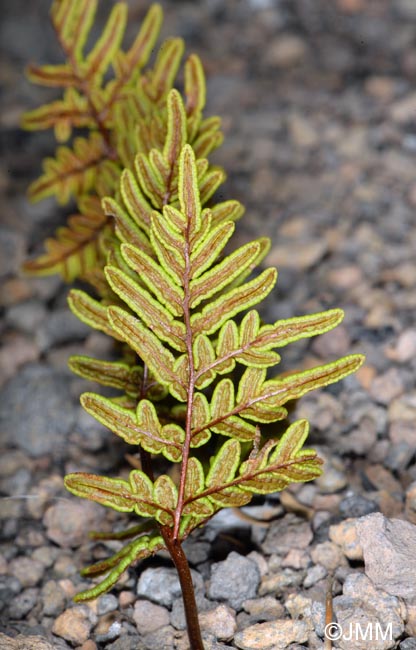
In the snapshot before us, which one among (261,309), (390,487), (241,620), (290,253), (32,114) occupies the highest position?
(32,114)

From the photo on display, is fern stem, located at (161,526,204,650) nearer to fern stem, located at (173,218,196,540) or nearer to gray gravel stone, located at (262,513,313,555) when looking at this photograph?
fern stem, located at (173,218,196,540)

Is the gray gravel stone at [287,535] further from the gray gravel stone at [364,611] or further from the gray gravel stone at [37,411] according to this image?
the gray gravel stone at [37,411]

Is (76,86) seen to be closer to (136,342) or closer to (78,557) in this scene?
(136,342)

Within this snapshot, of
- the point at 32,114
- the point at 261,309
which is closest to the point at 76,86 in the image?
the point at 32,114

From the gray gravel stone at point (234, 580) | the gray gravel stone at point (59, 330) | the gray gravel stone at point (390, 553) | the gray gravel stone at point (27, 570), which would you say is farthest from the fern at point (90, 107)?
the gray gravel stone at point (390, 553)

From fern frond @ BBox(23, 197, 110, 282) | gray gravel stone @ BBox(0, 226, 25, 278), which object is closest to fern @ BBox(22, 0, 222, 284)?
fern frond @ BBox(23, 197, 110, 282)

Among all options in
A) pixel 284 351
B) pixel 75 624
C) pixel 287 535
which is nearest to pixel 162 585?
pixel 75 624

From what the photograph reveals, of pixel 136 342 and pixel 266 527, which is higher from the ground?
pixel 136 342

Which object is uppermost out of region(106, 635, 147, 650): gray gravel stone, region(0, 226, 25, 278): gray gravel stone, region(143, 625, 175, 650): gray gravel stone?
region(0, 226, 25, 278): gray gravel stone
